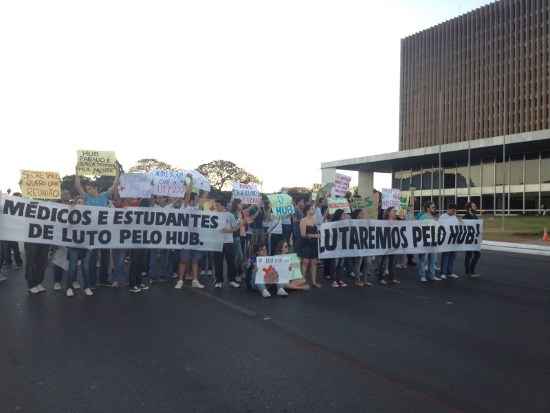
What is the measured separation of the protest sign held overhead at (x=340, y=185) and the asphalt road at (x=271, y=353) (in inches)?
188

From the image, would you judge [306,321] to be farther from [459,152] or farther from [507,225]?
[459,152]

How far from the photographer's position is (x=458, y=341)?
21.1ft

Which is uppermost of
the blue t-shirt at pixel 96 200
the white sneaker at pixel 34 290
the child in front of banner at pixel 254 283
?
the blue t-shirt at pixel 96 200

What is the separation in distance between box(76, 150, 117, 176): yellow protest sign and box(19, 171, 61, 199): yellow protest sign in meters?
1.11

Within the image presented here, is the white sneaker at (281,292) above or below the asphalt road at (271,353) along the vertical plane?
above

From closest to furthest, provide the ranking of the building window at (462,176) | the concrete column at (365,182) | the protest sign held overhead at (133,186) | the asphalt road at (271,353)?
1. the asphalt road at (271,353)
2. the protest sign held overhead at (133,186)
3. the building window at (462,176)
4. the concrete column at (365,182)

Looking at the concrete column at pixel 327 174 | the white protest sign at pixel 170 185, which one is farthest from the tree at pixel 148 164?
the white protest sign at pixel 170 185

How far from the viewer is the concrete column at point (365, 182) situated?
67.7 m

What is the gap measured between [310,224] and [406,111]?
95.4 metres

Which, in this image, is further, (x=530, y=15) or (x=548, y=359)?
(x=530, y=15)

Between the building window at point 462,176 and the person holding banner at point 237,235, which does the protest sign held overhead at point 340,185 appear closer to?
the person holding banner at point 237,235

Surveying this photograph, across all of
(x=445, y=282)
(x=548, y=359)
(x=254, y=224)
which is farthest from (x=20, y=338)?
(x=445, y=282)

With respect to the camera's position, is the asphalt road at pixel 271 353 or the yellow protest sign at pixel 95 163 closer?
the asphalt road at pixel 271 353

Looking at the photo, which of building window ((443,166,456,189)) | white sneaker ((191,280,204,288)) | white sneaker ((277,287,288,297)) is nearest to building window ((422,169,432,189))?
building window ((443,166,456,189))
